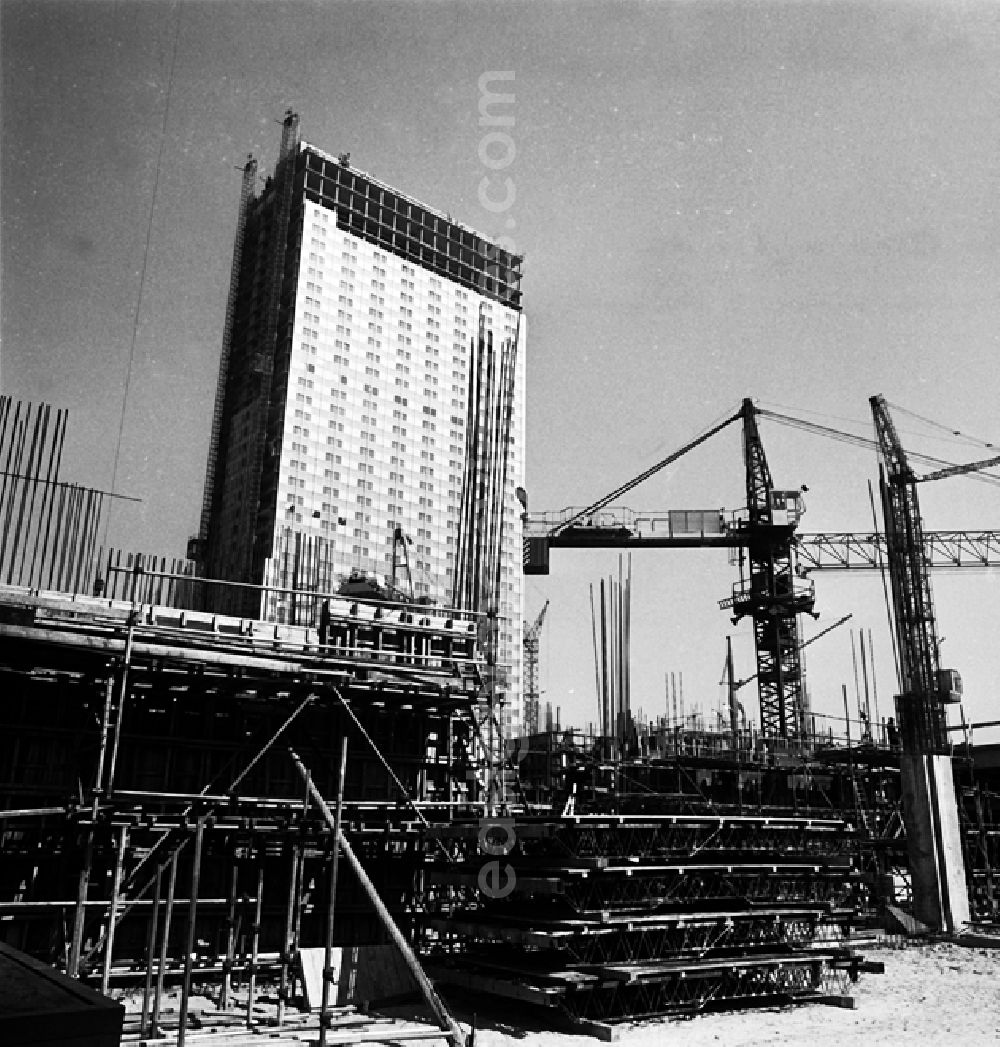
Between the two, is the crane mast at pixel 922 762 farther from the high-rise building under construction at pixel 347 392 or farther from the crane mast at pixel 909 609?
the high-rise building under construction at pixel 347 392

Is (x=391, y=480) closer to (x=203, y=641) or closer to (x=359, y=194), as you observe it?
(x=359, y=194)

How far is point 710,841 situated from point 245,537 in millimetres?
78276

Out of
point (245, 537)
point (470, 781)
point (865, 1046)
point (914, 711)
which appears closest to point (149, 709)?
point (470, 781)

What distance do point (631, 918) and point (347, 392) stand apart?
9029 cm

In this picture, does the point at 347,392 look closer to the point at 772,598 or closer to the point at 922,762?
the point at 772,598

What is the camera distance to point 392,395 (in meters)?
108

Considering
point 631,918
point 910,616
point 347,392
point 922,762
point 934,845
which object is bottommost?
point 631,918

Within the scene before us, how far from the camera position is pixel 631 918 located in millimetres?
15867

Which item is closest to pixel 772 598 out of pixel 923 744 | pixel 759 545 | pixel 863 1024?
pixel 759 545

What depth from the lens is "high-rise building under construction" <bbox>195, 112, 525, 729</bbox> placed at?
9362cm

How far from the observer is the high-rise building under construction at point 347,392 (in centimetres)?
9362

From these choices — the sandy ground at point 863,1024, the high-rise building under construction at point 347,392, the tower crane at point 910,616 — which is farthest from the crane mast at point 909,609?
the high-rise building under construction at point 347,392

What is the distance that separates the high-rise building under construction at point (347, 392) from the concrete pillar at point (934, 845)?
6191 centimetres

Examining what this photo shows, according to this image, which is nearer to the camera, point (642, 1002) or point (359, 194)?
point (642, 1002)
